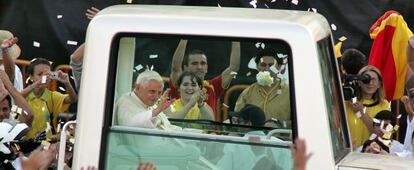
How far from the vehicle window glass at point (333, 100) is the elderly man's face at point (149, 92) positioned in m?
0.66

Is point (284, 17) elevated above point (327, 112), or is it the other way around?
point (284, 17)

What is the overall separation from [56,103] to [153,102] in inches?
133

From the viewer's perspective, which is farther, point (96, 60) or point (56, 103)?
point (56, 103)

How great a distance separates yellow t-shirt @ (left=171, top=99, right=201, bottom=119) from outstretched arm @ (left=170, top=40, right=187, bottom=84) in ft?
0.30

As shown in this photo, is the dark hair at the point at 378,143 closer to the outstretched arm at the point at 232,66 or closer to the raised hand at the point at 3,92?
the outstretched arm at the point at 232,66

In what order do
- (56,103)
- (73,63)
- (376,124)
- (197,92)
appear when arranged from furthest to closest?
(56,103)
(376,124)
(73,63)
(197,92)

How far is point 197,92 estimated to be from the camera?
3.45 m

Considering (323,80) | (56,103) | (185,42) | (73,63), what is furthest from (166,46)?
(56,103)

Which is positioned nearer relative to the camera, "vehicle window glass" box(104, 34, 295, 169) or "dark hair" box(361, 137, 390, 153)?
"vehicle window glass" box(104, 34, 295, 169)

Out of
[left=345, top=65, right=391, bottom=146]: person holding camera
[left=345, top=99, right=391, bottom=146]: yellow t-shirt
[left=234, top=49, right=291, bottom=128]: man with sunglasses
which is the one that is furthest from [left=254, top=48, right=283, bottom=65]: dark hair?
[left=345, top=65, right=391, bottom=146]: person holding camera

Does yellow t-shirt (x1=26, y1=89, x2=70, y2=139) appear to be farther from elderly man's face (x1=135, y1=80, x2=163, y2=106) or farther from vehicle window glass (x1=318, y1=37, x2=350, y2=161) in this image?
vehicle window glass (x1=318, y1=37, x2=350, y2=161)

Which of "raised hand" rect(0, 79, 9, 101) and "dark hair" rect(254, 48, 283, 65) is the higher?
"raised hand" rect(0, 79, 9, 101)

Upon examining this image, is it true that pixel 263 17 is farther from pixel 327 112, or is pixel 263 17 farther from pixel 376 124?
pixel 376 124

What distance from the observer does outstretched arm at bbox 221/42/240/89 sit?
3266 millimetres
